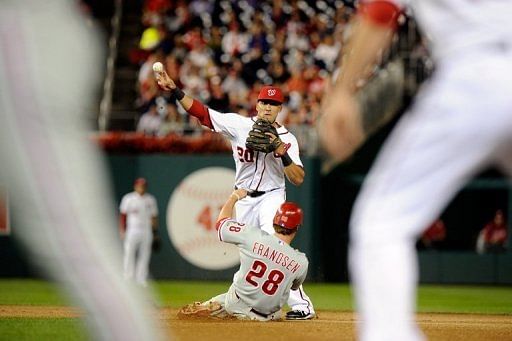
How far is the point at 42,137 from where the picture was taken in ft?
6.19

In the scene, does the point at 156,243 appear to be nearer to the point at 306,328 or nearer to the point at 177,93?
the point at 177,93

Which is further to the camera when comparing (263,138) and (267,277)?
(263,138)

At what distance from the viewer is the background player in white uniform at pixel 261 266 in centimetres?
809

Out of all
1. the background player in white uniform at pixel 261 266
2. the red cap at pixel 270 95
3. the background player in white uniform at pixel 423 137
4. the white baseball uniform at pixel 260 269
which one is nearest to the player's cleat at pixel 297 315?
the background player in white uniform at pixel 261 266

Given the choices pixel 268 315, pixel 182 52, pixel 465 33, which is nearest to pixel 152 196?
pixel 182 52

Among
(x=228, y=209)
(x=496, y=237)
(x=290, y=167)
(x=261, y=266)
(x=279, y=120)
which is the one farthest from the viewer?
(x=496, y=237)

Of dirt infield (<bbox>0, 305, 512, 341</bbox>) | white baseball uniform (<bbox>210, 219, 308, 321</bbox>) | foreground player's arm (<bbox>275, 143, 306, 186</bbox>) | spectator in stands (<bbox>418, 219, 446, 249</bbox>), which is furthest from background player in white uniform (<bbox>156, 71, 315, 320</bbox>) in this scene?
spectator in stands (<bbox>418, 219, 446, 249</bbox>)

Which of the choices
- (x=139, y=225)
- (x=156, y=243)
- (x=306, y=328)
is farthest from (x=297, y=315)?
(x=156, y=243)

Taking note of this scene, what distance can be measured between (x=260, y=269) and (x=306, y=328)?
0.58m

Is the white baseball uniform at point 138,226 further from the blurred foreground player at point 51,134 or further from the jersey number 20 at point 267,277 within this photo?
the blurred foreground player at point 51,134

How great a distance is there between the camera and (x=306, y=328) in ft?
26.6

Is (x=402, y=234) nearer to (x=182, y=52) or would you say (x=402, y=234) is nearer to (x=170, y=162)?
(x=170, y=162)

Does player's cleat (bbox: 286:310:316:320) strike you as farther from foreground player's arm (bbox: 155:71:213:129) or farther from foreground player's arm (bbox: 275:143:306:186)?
foreground player's arm (bbox: 155:71:213:129)

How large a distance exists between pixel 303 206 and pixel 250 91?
2.90m
